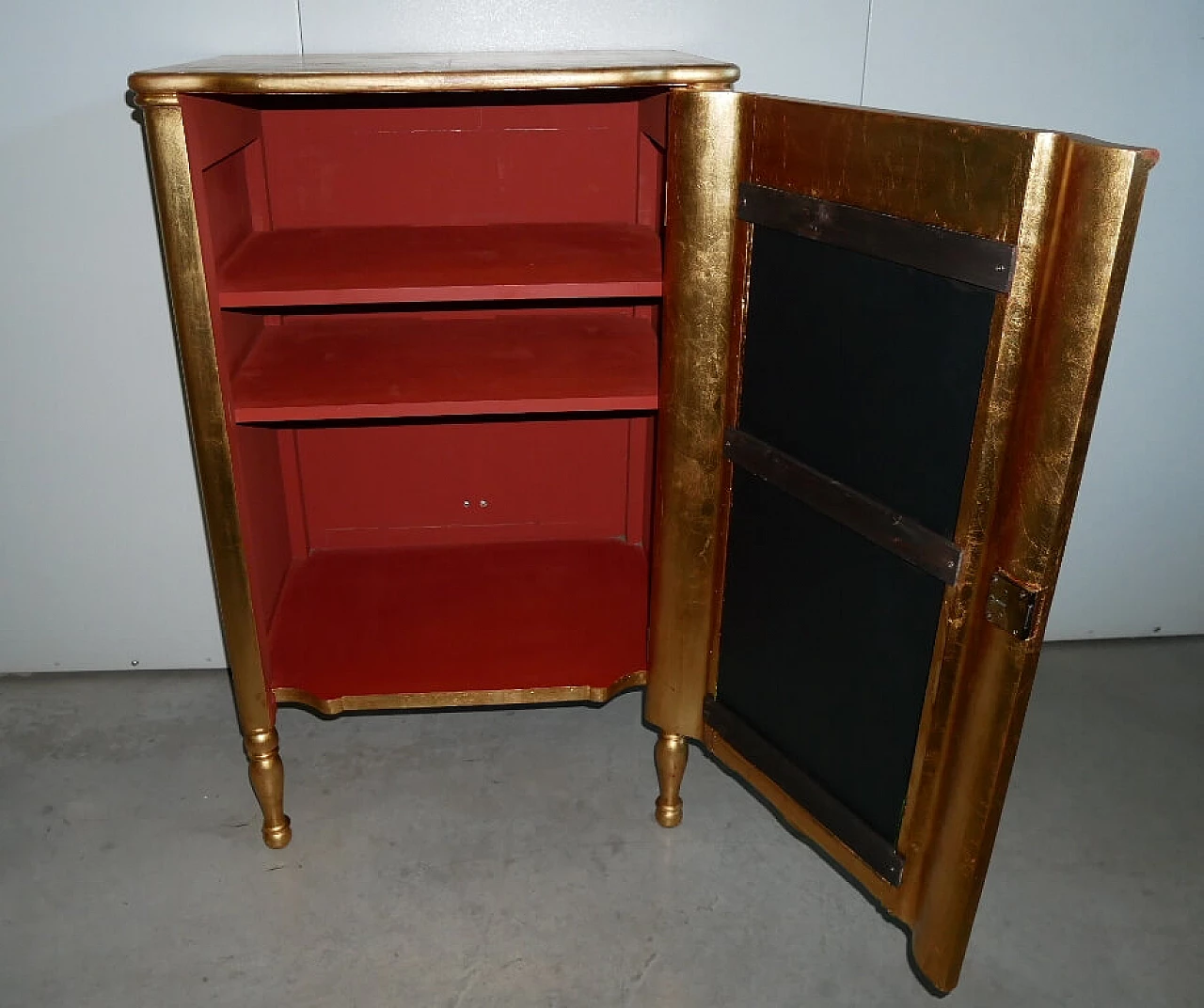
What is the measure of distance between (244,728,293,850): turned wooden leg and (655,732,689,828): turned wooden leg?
80cm

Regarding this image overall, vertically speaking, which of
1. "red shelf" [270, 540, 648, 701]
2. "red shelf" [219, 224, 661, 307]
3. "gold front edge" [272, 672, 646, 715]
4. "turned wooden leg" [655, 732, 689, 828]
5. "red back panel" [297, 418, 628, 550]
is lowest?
"turned wooden leg" [655, 732, 689, 828]

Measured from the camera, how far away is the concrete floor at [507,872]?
1901 millimetres

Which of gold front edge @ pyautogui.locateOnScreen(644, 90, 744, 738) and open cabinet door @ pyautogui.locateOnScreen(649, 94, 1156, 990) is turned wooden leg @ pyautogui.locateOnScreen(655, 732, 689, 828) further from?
open cabinet door @ pyautogui.locateOnScreen(649, 94, 1156, 990)

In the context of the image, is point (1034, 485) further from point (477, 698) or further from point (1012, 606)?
point (477, 698)

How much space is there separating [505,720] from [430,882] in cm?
56

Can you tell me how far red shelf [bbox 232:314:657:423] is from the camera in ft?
6.26

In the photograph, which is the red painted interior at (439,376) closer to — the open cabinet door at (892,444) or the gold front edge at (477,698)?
the gold front edge at (477,698)

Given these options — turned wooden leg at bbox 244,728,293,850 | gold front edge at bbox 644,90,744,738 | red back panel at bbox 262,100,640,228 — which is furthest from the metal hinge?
turned wooden leg at bbox 244,728,293,850

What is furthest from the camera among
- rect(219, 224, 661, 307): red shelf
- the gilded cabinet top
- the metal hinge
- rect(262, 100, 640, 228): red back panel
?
rect(262, 100, 640, 228): red back panel

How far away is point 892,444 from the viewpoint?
4.94ft

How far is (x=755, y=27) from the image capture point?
221 centimetres

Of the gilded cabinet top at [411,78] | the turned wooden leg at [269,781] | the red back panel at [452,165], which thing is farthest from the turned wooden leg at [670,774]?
the gilded cabinet top at [411,78]

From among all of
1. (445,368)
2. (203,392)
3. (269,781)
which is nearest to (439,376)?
(445,368)

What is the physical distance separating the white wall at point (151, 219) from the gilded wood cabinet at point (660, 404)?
21cm
